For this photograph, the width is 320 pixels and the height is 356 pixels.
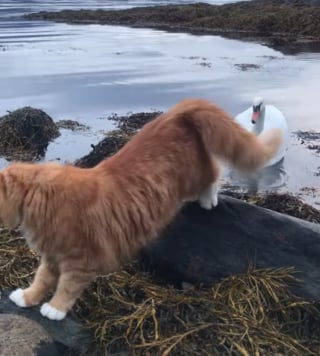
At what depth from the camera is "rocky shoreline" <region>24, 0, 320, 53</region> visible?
19.0 metres

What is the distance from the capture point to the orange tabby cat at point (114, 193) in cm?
345

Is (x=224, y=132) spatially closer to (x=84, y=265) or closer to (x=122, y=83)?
(x=84, y=265)

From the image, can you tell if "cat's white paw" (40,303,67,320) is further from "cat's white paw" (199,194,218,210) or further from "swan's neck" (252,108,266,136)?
"swan's neck" (252,108,266,136)

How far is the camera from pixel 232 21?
2225 centimetres

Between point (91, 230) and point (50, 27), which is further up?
point (91, 230)

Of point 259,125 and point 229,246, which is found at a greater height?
point 229,246

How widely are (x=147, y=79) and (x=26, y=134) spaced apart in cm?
460

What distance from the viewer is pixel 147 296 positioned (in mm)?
4070

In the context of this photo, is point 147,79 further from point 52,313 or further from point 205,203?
point 52,313

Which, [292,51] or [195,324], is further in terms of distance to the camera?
[292,51]

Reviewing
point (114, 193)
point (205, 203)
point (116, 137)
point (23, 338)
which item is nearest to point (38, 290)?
point (23, 338)

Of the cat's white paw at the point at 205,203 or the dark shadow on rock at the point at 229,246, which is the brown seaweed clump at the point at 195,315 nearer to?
the dark shadow on rock at the point at 229,246

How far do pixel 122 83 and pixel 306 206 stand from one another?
6809 mm

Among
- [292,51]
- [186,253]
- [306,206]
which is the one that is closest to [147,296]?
[186,253]
